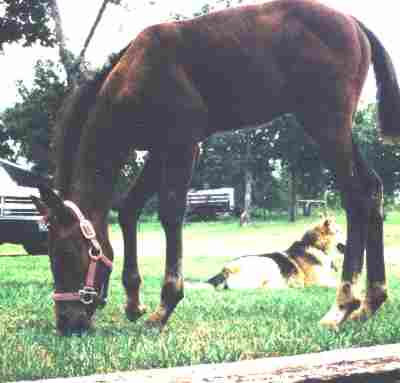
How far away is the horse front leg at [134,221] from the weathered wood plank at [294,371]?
1.81 meters

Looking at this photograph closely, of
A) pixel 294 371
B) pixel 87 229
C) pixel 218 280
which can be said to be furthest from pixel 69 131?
pixel 218 280

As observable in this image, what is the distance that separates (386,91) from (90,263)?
8.44ft

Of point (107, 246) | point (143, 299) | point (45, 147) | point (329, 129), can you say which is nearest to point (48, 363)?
point (107, 246)

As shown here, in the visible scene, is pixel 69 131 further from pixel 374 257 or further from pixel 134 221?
pixel 374 257

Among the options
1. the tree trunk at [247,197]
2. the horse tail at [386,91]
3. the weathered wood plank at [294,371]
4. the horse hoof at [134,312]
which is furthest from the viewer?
the tree trunk at [247,197]

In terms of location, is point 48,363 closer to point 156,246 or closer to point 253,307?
point 253,307

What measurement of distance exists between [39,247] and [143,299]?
20.6 ft

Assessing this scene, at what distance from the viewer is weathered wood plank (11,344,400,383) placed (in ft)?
8.89

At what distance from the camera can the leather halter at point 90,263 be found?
3998 millimetres

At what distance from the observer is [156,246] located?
1897 centimetres

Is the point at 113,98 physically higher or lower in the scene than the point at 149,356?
higher

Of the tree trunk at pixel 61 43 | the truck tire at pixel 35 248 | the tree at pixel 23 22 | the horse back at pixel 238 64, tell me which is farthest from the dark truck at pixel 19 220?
the horse back at pixel 238 64

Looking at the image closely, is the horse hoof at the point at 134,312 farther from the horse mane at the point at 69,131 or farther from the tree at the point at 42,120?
the tree at the point at 42,120

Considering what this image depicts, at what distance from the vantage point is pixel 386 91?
5047 millimetres
